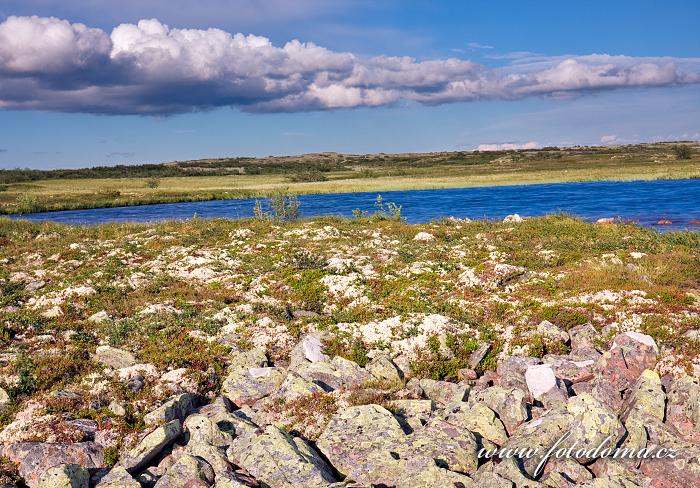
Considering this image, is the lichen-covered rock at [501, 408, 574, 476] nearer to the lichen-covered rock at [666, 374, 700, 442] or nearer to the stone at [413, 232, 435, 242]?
the lichen-covered rock at [666, 374, 700, 442]

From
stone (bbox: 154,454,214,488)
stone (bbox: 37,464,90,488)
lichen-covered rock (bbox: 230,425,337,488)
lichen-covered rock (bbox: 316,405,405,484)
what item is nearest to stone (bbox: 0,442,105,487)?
stone (bbox: 37,464,90,488)

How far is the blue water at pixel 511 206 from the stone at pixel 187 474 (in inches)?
1738

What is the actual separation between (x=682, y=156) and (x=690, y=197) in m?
115

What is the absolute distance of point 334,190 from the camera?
110 m

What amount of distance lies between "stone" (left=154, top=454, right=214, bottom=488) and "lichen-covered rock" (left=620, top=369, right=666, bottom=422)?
8275 millimetres

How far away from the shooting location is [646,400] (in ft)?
37.9

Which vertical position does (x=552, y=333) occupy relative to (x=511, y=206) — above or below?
above

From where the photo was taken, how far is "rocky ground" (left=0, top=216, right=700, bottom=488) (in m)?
10.5

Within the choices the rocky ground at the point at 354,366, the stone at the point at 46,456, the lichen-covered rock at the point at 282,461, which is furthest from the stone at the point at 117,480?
the lichen-covered rock at the point at 282,461

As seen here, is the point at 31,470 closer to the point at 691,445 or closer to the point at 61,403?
the point at 61,403

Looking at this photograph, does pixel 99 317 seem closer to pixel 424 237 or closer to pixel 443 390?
pixel 443 390

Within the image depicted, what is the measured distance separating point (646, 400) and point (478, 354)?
4666mm

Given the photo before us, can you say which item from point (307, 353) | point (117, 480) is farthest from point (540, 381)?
point (117, 480)

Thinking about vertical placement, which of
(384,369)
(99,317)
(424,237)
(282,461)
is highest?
(424,237)
